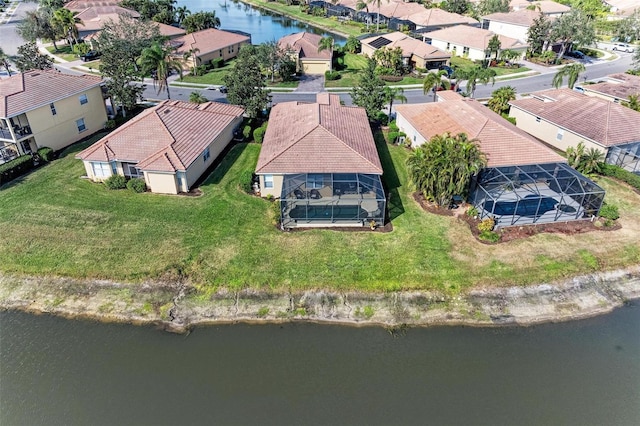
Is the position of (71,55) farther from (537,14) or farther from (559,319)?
(537,14)

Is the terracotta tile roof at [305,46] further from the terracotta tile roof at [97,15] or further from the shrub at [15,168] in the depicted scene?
the shrub at [15,168]

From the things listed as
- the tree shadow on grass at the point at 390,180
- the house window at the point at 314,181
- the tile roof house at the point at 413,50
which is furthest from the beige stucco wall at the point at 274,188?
the tile roof house at the point at 413,50

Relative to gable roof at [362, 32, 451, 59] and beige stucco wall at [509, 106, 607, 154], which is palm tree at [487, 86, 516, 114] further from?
gable roof at [362, 32, 451, 59]

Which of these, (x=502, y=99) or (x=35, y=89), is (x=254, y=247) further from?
(x=502, y=99)

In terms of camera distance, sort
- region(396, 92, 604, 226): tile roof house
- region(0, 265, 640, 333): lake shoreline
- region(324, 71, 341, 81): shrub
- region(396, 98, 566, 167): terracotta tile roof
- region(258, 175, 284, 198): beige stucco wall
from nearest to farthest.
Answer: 1. region(0, 265, 640, 333): lake shoreline
2. region(396, 92, 604, 226): tile roof house
3. region(258, 175, 284, 198): beige stucco wall
4. region(396, 98, 566, 167): terracotta tile roof
5. region(324, 71, 341, 81): shrub

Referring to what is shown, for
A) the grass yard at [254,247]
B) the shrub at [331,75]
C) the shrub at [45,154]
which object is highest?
the shrub at [331,75]

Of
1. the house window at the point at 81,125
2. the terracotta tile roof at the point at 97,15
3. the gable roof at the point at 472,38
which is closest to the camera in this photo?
the house window at the point at 81,125

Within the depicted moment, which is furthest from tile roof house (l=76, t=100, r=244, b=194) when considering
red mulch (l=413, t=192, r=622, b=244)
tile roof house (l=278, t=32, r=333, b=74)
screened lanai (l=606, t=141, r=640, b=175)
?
screened lanai (l=606, t=141, r=640, b=175)
